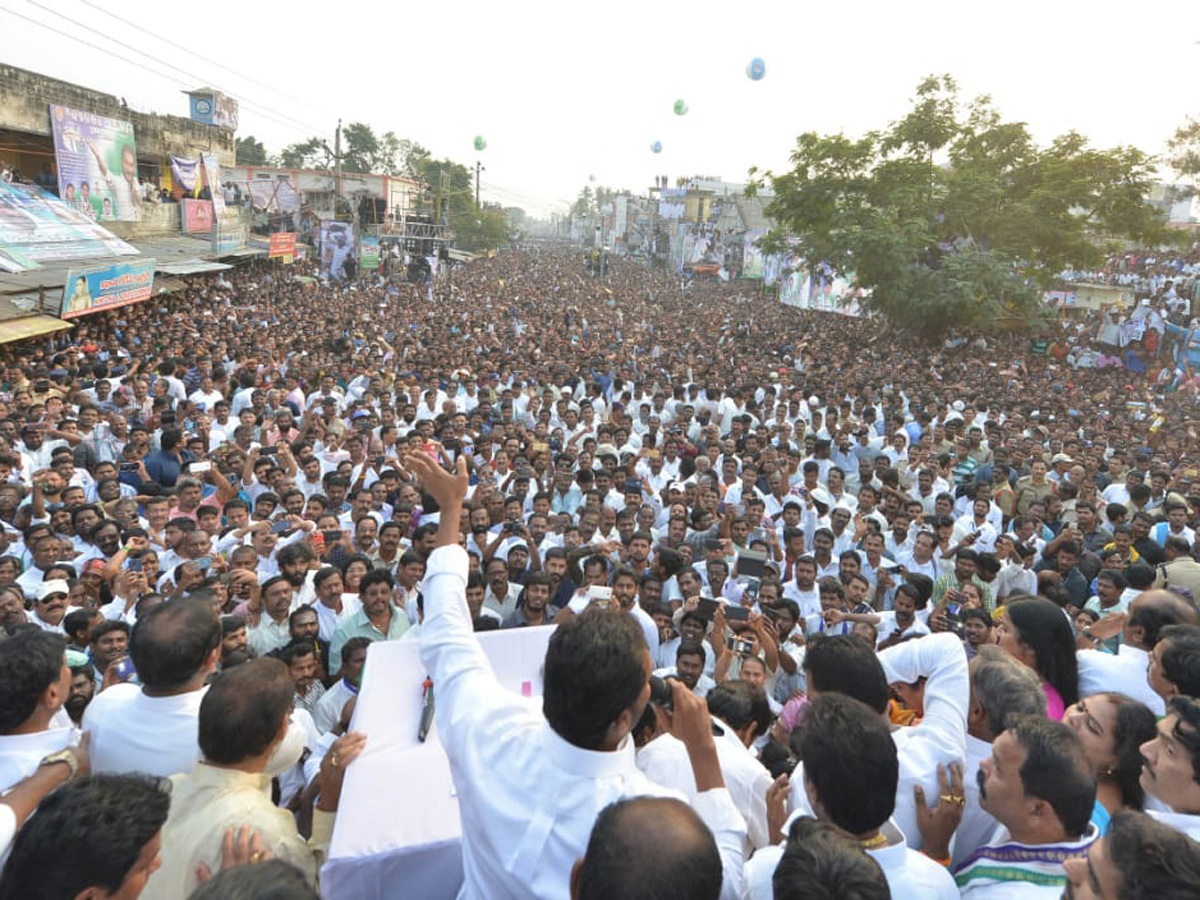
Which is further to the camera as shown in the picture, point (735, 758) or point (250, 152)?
point (250, 152)

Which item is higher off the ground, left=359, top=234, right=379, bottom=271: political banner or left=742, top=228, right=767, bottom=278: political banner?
left=742, top=228, right=767, bottom=278: political banner

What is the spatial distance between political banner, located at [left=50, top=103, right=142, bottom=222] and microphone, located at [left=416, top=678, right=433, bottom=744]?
18.9 m

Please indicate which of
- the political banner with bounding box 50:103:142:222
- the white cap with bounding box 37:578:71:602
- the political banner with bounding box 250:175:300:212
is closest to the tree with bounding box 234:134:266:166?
the political banner with bounding box 250:175:300:212

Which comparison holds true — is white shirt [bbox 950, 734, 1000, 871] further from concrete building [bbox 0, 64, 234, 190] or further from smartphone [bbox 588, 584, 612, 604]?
concrete building [bbox 0, 64, 234, 190]

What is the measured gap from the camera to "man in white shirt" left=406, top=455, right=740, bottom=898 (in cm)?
140

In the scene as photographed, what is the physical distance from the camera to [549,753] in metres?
1.47

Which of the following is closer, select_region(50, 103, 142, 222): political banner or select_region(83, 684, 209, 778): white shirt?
select_region(83, 684, 209, 778): white shirt

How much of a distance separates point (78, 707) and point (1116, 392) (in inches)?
685

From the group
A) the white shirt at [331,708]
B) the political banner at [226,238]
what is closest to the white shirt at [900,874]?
the white shirt at [331,708]

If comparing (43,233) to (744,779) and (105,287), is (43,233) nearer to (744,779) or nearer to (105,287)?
(105,287)

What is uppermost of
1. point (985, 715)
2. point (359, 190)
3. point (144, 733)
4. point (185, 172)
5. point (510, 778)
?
point (359, 190)

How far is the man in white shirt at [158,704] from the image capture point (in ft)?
6.89

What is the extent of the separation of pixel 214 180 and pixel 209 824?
1126 inches

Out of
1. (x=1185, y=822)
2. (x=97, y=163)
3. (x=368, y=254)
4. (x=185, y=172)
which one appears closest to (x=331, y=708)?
(x=1185, y=822)
